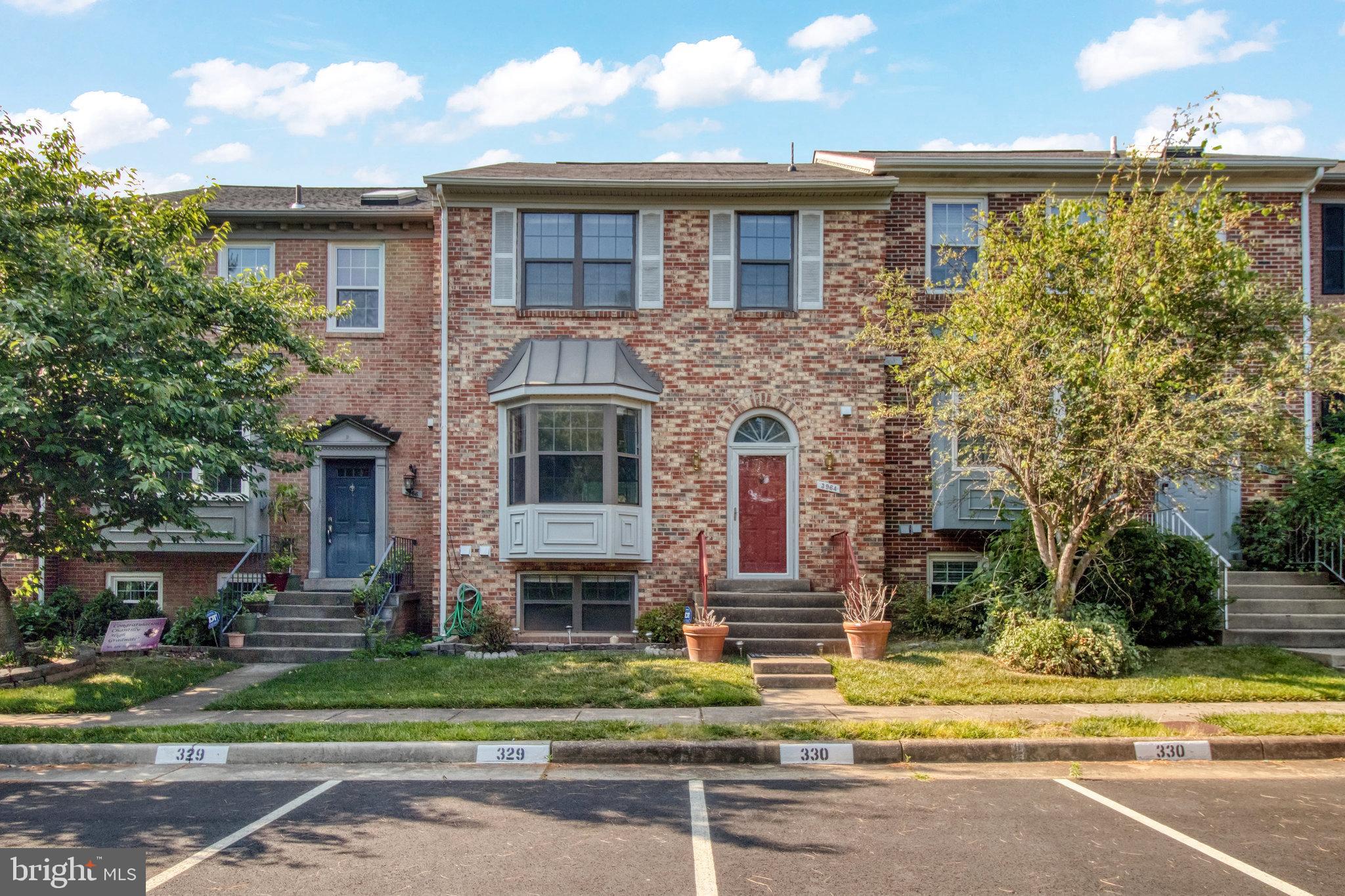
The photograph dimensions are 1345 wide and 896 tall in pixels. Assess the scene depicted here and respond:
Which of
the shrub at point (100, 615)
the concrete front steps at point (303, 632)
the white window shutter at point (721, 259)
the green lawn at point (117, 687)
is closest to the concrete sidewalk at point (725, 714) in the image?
the green lawn at point (117, 687)

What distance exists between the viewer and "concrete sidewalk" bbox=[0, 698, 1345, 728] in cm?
912

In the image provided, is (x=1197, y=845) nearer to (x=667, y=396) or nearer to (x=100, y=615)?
(x=667, y=396)

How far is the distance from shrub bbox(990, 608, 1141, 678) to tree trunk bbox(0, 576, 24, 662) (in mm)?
11911

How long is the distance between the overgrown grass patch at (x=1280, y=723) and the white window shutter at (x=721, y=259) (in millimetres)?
8583

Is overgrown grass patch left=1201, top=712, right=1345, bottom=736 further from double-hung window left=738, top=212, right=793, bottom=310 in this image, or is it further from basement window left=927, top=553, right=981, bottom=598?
double-hung window left=738, top=212, right=793, bottom=310

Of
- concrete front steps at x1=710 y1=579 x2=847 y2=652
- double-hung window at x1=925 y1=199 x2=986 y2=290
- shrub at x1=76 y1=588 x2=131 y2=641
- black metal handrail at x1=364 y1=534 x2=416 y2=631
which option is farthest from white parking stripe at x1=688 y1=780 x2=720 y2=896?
shrub at x1=76 y1=588 x2=131 y2=641

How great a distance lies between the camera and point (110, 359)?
32.6 feet

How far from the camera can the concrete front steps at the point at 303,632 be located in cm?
1318

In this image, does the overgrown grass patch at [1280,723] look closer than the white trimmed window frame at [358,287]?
Yes

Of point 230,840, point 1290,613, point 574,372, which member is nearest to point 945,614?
point 1290,613

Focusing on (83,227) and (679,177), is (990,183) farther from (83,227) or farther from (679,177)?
(83,227)

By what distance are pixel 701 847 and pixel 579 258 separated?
10.6m

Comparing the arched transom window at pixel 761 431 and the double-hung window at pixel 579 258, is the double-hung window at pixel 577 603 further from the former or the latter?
the double-hung window at pixel 579 258

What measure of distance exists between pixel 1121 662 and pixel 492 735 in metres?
7.39
